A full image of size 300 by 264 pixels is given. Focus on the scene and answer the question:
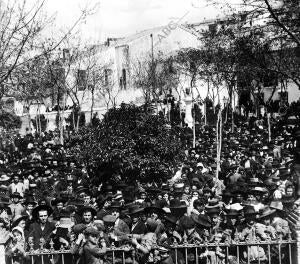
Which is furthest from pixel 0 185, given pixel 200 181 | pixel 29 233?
pixel 29 233

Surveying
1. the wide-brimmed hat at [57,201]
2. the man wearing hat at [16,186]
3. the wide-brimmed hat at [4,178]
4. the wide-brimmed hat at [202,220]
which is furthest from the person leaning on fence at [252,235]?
the wide-brimmed hat at [4,178]

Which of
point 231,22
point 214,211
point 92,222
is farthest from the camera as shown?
point 231,22

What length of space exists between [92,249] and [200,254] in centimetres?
140

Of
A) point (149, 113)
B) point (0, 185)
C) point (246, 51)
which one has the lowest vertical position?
point (0, 185)

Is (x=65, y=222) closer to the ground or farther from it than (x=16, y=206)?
farther from it

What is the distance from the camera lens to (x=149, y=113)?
14.0 meters

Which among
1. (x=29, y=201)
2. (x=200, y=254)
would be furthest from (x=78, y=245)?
(x=29, y=201)

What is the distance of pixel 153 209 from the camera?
8539 millimetres

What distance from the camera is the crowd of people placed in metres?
7.18

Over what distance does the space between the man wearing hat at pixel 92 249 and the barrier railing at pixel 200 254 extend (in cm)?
9

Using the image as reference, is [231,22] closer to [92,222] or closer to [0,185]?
[92,222]

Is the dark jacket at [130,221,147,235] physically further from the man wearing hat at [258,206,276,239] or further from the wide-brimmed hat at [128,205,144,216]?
the man wearing hat at [258,206,276,239]

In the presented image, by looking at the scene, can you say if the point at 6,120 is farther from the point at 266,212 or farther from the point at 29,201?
the point at 266,212

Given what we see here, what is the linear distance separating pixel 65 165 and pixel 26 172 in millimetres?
1371
